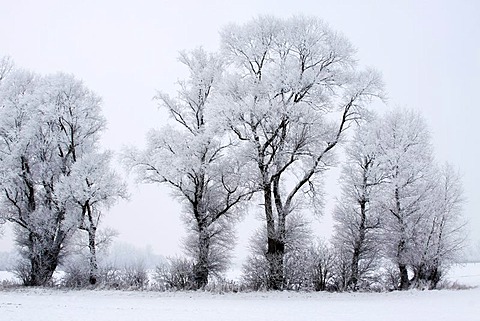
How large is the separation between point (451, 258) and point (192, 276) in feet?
48.9

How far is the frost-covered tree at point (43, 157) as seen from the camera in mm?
25812

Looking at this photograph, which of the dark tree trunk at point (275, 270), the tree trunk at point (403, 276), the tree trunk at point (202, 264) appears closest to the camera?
the dark tree trunk at point (275, 270)

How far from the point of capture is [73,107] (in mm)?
26844

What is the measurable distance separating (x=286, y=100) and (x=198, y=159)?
5.40 m

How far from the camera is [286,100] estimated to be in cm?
2345

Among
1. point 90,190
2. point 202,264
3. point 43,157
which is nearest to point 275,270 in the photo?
point 202,264

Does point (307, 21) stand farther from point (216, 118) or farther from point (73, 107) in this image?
point (73, 107)

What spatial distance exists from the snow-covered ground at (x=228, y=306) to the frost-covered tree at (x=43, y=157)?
439 cm

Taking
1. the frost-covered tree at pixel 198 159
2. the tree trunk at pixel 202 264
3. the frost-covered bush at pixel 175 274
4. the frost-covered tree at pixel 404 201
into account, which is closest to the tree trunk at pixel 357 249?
the frost-covered tree at pixel 404 201

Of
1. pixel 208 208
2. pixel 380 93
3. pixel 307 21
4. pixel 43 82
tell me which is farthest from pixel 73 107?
pixel 380 93

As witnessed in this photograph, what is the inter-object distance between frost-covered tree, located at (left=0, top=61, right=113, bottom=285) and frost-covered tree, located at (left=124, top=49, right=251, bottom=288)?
4.79 meters

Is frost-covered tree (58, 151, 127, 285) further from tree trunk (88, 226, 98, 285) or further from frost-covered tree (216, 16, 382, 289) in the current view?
frost-covered tree (216, 16, 382, 289)

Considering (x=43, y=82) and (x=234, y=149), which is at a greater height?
(x=43, y=82)

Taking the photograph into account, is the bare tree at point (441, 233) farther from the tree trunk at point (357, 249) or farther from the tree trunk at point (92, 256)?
the tree trunk at point (92, 256)
